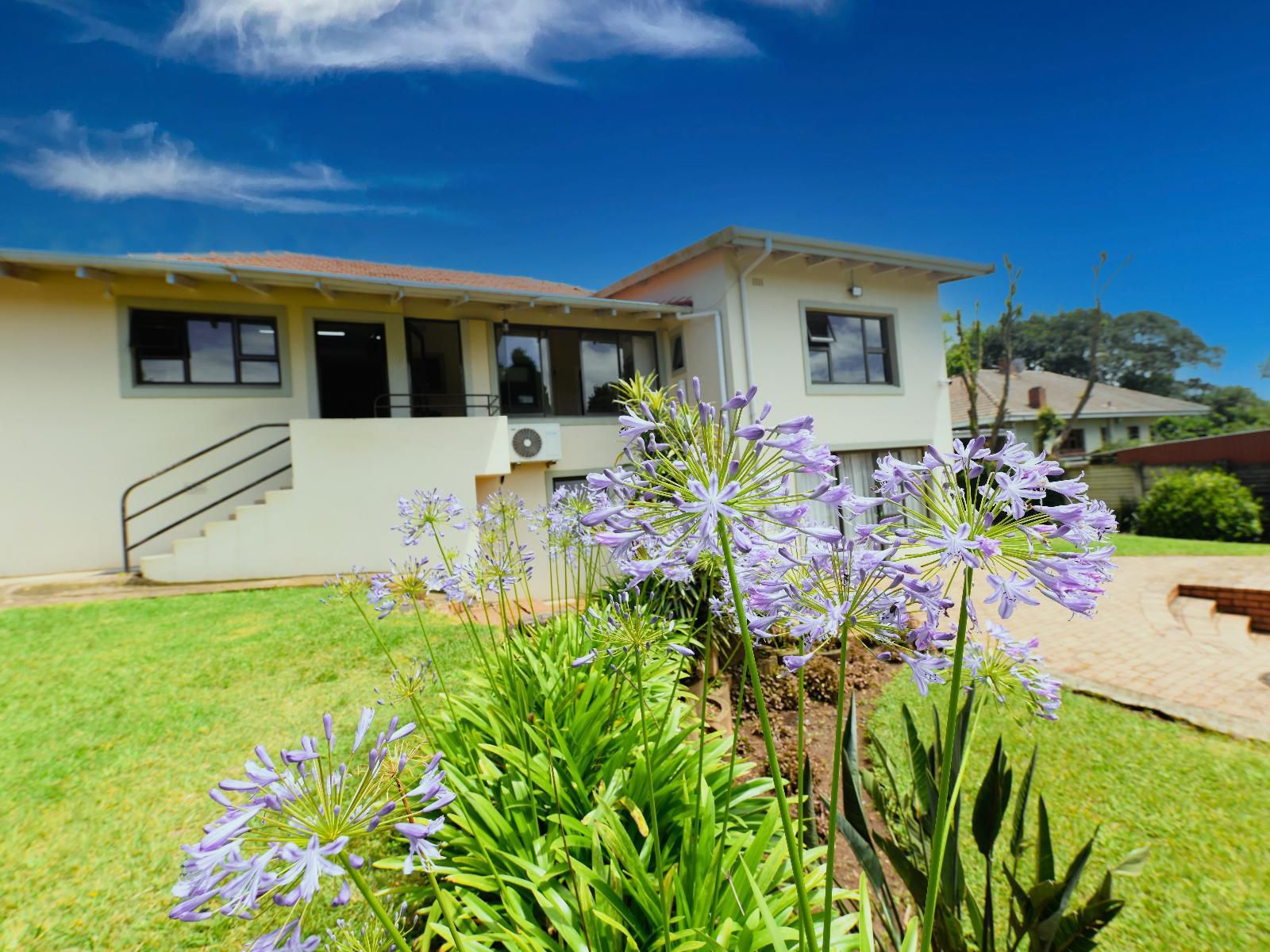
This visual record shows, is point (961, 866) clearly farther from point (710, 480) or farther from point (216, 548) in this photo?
point (216, 548)

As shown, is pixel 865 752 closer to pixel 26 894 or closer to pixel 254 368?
pixel 26 894

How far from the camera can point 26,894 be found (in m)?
2.67

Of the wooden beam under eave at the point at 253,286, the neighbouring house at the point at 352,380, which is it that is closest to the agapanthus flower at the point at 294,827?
the neighbouring house at the point at 352,380

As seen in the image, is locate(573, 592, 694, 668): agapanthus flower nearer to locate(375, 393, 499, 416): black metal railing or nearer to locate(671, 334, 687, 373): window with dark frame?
locate(375, 393, 499, 416): black metal railing

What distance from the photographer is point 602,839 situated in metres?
2.17

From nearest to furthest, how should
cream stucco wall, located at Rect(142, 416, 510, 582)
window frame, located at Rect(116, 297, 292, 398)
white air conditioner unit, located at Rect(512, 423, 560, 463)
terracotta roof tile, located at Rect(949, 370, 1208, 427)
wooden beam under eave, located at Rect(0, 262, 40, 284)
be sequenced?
wooden beam under eave, located at Rect(0, 262, 40, 284) < cream stucco wall, located at Rect(142, 416, 510, 582) < window frame, located at Rect(116, 297, 292, 398) < white air conditioner unit, located at Rect(512, 423, 560, 463) < terracotta roof tile, located at Rect(949, 370, 1208, 427)

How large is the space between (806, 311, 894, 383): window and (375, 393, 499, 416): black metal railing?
7242 mm

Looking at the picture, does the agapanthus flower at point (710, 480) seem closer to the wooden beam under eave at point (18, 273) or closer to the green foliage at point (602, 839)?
the green foliage at point (602, 839)

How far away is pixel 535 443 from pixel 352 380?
407 cm

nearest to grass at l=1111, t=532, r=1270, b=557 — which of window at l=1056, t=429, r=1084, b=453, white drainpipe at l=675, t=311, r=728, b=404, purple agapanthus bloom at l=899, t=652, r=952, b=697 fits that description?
white drainpipe at l=675, t=311, r=728, b=404

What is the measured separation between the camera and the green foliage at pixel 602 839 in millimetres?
1767

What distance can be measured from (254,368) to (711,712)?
1062 centimetres

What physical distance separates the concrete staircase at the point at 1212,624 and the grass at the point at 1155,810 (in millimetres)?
4103

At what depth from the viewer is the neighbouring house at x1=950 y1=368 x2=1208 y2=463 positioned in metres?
28.0
